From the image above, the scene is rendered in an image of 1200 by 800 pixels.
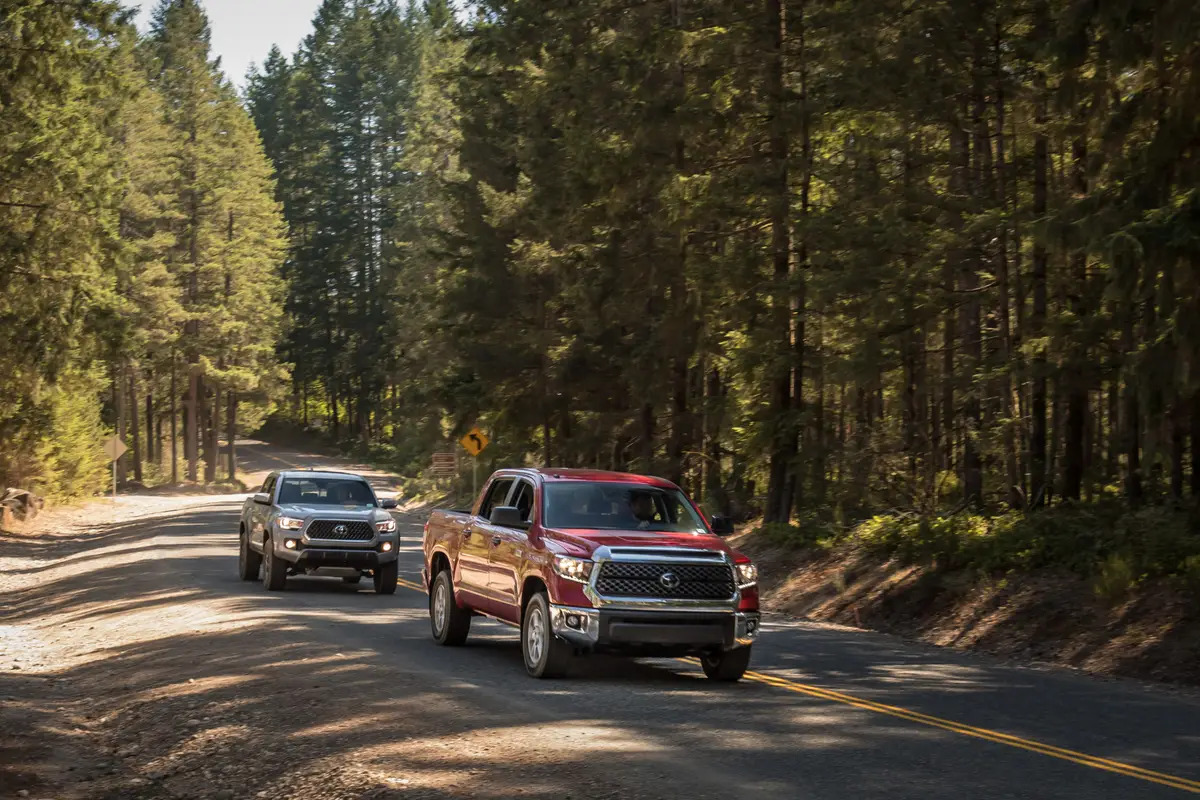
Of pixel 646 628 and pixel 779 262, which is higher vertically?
pixel 779 262

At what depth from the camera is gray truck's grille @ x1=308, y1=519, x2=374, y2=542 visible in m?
22.9

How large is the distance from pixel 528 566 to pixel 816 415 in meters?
15.0

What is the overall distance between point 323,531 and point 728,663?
10945 mm

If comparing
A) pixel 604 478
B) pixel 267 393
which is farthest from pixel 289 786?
pixel 267 393

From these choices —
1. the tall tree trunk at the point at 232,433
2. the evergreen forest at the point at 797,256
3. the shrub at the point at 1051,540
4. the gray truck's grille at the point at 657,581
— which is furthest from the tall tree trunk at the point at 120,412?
the gray truck's grille at the point at 657,581

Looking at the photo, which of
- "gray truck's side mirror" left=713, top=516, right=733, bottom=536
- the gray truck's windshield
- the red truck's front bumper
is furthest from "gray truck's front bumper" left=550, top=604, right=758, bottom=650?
the gray truck's windshield

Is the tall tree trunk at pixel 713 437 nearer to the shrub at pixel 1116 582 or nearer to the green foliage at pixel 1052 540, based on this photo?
the green foliage at pixel 1052 540

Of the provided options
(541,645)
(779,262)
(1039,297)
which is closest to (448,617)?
(541,645)

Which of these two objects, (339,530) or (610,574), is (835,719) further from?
(339,530)

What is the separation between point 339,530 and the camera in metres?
23.0

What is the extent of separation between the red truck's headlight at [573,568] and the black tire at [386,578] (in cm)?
1092

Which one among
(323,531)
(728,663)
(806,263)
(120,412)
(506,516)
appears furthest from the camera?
(120,412)

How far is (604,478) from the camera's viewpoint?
48.3 feet

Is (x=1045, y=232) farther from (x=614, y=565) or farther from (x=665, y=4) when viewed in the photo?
(x=665, y=4)
